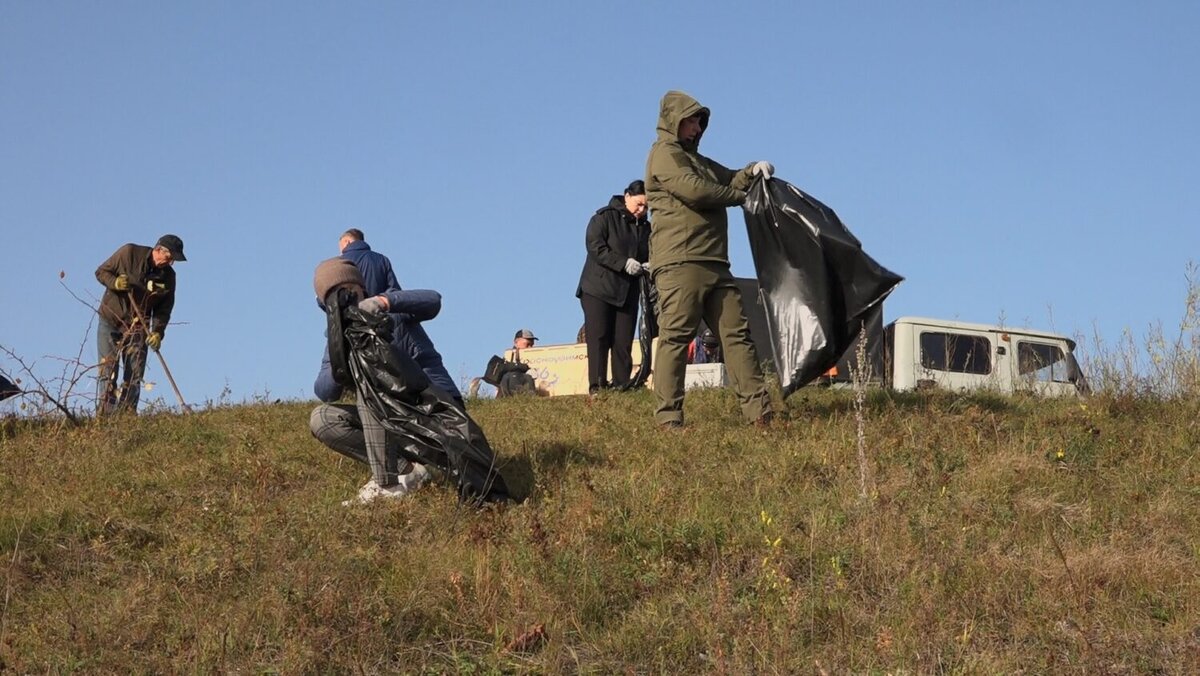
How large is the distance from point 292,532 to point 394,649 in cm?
160

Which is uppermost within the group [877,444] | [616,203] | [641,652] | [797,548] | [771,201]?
[616,203]

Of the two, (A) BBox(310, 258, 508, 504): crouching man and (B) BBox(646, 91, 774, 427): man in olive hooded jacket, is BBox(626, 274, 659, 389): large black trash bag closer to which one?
(B) BBox(646, 91, 774, 427): man in olive hooded jacket

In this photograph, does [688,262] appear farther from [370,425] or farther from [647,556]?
[647,556]

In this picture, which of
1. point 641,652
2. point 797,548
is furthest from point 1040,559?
point 641,652

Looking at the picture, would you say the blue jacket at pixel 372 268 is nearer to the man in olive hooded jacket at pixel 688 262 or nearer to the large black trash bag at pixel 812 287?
the man in olive hooded jacket at pixel 688 262

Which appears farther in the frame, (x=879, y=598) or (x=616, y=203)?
(x=616, y=203)

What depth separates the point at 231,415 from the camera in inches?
459

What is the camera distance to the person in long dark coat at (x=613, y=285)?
12.6 metres

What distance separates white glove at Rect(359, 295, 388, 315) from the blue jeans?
15.6 feet

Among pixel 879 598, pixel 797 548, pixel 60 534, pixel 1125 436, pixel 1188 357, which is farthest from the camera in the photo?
pixel 1188 357

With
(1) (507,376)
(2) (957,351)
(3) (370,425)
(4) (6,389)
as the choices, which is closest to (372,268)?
(3) (370,425)

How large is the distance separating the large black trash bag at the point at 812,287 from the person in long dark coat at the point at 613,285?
9.27 ft

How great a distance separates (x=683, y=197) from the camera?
9.28 metres

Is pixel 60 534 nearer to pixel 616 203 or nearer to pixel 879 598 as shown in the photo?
pixel 879 598
